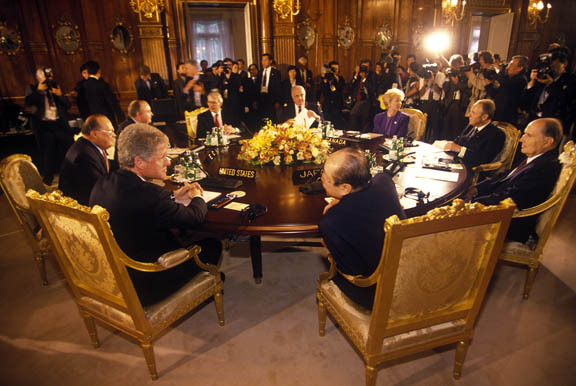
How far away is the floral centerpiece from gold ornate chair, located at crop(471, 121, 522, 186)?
152 centimetres

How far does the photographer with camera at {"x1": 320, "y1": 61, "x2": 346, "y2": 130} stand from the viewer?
714cm

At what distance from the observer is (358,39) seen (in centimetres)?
904

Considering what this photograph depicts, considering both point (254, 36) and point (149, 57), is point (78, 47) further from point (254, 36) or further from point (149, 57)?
point (254, 36)

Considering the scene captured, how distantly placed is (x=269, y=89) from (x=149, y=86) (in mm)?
2478

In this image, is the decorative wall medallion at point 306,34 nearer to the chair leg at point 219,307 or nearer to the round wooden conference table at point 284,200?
the round wooden conference table at point 284,200

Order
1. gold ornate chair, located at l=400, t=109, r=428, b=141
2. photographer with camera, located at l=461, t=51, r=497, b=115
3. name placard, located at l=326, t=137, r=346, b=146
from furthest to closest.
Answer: photographer with camera, located at l=461, t=51, r=497, b=115 → gold ornate chair, located at l=400, t=109, r=428, b=141 → name placard, located at l=326, t=137, r=346, b=146

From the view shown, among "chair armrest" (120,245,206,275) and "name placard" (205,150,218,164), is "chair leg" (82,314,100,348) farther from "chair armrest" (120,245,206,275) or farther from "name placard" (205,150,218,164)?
"name placard" (205,150,218,164)

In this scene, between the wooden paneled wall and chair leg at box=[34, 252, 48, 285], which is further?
the wooden paneled wall

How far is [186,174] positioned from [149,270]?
39.6 inches

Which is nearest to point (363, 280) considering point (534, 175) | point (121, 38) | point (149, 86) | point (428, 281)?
point (428, 281)

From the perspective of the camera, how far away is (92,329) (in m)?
2.03

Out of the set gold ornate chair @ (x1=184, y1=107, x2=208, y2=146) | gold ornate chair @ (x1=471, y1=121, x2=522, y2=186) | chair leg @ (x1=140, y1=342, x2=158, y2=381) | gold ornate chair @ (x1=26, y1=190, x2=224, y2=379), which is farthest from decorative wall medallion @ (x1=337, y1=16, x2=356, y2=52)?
chair leg @ (x1=140, y1=342, x2=158, y2=381)

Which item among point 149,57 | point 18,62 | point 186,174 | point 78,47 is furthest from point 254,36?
point 186,174

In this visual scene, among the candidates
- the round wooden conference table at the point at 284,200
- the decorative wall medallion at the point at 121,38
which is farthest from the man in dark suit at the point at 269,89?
the round wooden conference table at the point at 284,200
